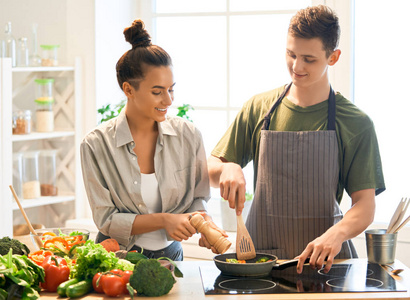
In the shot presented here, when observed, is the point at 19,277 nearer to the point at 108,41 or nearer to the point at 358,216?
the point at 358,216

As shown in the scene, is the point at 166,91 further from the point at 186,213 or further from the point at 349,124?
the point at 349,124

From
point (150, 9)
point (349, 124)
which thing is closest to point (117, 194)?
point (349, 124)

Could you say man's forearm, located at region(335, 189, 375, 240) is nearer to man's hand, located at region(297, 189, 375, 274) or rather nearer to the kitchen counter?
man's hand, located at region(297, 189, 375, 274)

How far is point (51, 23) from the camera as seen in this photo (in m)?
4.48

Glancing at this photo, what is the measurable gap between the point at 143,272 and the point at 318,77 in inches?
38.1

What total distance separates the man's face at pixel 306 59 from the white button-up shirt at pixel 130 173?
46 centimetres

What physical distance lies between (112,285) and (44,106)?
98.7 inches

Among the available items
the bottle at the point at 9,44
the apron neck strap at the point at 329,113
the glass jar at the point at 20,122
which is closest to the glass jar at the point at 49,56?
the bottle at the point at 9,44

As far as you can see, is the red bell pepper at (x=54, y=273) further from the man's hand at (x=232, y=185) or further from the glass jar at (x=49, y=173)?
the glass jar at (x=49, y=173)

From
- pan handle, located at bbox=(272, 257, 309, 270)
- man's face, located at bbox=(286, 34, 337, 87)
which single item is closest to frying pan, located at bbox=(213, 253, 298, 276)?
pan handle, located at bbox=(272, 257, 309, 270)

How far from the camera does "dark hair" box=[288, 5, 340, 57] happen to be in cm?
233

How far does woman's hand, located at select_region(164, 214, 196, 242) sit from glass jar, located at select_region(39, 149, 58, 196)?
7.03 ft

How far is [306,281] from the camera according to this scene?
2064mm

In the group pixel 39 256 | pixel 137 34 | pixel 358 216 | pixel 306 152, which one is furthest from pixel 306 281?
pixel 137 34
